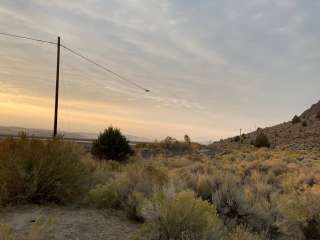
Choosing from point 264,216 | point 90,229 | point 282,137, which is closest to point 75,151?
point 90,229

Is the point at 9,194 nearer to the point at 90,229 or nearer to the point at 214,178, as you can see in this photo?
the point at 90,229

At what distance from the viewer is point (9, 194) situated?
980 cm

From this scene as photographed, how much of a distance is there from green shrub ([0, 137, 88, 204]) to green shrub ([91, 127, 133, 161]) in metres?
15.5

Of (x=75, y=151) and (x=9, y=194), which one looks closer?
(x=9, y=194)

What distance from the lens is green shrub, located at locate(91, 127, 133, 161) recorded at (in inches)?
1058

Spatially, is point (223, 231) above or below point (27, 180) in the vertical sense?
below

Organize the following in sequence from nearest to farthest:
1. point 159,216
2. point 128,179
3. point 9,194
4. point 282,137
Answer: point 159,216 → point 9,194 → point 128,179 → point 282,137

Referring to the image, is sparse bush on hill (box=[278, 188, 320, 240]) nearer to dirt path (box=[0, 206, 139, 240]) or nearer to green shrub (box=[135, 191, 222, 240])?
green shrub (box=[135, 191, 222, 240])

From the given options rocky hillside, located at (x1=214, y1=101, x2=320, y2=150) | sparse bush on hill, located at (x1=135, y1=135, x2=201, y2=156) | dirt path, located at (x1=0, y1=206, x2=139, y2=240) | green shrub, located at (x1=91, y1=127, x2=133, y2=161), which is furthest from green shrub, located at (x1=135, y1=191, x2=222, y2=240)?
rocky hillside, located at (x1=214, y1=101, x2=320, y2=150)

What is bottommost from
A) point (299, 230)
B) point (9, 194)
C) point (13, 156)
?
point (299, 230)

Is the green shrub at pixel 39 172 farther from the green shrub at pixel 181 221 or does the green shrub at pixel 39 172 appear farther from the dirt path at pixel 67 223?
the green shrub at pixel 181 221

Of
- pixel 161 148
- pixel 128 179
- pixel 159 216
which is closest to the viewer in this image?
pixel 159 216

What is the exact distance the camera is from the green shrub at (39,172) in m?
9.86

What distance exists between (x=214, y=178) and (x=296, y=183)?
21.3ft
